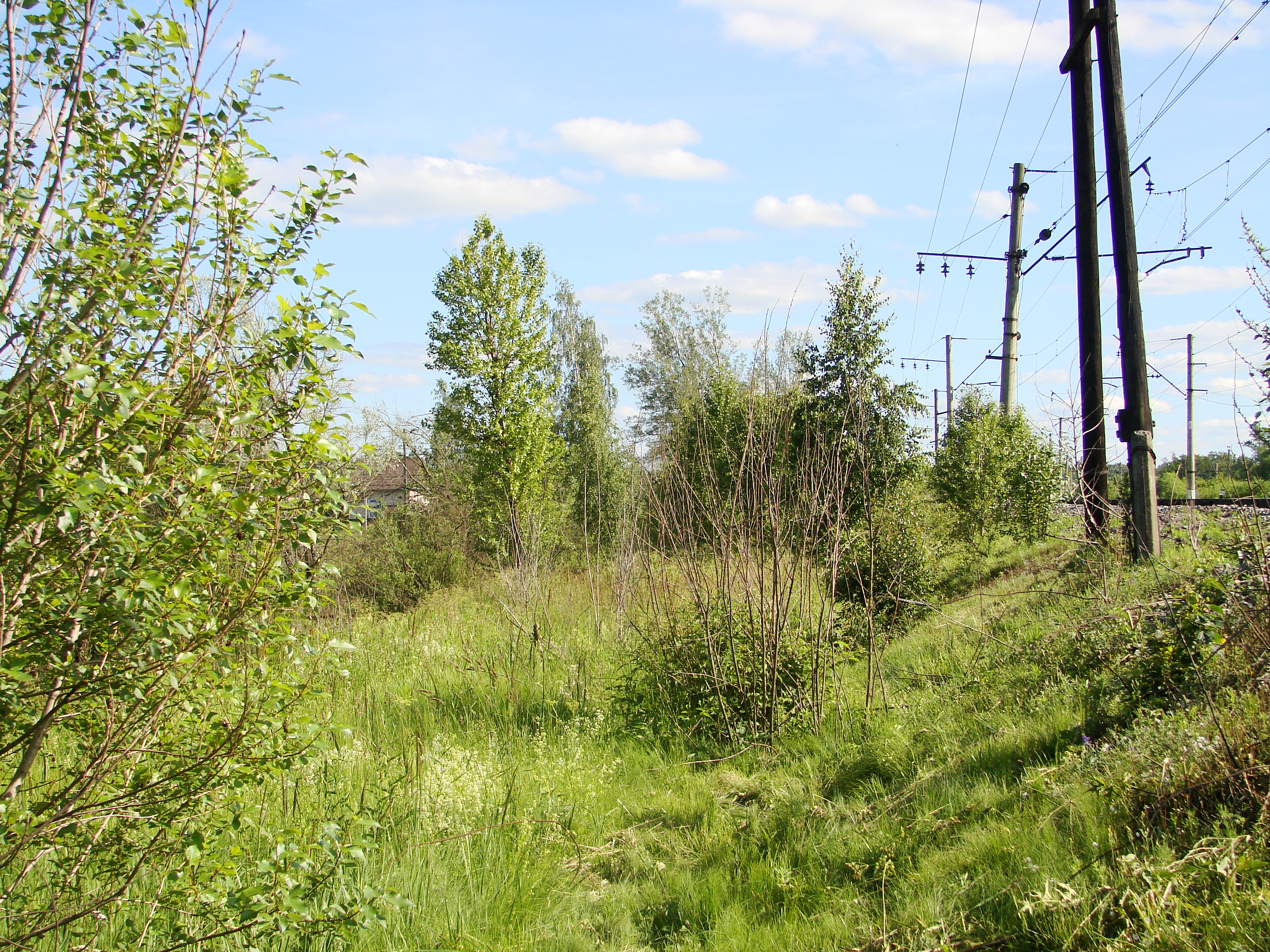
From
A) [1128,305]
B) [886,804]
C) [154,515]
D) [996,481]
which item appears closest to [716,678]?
[886,804]

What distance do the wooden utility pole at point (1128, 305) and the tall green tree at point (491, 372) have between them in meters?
15.7

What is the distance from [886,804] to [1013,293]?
1568cm

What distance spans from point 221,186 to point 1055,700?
5227 millimetres

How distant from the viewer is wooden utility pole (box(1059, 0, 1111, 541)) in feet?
28.0

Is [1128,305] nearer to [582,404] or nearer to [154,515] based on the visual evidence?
[154,515]

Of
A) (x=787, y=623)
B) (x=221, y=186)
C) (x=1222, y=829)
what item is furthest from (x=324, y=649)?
(x=787, y=623)

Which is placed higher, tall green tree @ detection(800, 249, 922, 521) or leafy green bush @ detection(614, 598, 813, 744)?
tall green tree @ detection(800, 249, 922, 521)

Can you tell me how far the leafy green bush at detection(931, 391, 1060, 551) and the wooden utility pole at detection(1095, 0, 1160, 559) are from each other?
17.1ft

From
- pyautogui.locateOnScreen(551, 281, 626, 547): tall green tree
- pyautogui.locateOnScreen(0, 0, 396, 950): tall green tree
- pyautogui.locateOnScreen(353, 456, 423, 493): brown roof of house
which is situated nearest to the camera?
pyautogui.locateOnScreen(0, 0, 396, 950): tall green tree

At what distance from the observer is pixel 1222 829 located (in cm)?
304

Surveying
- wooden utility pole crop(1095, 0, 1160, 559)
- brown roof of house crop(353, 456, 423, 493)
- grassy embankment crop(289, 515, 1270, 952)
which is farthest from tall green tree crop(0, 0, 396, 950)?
brown roof of house crop(353, 456, 423, 493)

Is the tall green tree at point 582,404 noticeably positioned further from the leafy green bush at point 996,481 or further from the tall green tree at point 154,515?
the tall green tree at point 154,515

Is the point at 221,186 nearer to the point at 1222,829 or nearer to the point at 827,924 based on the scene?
the point at 827,924

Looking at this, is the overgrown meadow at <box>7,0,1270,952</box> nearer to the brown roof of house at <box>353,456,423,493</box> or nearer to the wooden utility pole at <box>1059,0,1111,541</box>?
the wooden utility pole at <box>1059,0,1111,541</box>
